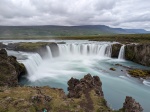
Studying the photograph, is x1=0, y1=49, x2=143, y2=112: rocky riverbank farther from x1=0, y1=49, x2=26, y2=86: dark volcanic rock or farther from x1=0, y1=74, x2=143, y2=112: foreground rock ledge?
x1=0, y1=49, x2=26, y2=86: dark volcanic rock

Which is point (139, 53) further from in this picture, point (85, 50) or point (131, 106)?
point (131, 106)

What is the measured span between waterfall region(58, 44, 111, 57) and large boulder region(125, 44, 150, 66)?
847 centimetres

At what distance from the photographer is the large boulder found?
52.2 meters

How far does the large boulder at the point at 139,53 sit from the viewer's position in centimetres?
5225

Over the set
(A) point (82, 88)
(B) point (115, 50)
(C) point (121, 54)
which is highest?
(A) point (82, 88)

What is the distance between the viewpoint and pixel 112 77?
36.9 meters

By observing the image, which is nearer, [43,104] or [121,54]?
[43,104]

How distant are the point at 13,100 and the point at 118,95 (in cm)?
1781

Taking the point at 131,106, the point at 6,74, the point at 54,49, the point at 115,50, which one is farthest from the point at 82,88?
the point at 115,50

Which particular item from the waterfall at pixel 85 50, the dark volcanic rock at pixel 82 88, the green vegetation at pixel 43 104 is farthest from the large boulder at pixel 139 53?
the green vegetation at pixel 43 104

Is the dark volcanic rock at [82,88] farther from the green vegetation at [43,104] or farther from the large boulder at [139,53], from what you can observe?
the large boulder at [139,53]

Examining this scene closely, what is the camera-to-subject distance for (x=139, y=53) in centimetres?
5547

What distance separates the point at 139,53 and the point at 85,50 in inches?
878

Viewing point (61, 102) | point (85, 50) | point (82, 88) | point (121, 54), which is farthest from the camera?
point (85, 50)
